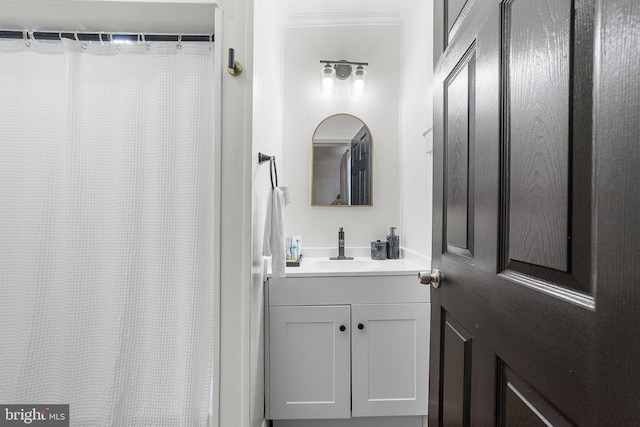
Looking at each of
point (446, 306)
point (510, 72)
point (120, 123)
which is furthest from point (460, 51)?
point (120, 123)

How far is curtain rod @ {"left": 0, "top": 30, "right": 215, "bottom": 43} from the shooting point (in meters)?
1.19

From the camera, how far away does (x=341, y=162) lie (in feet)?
6.66

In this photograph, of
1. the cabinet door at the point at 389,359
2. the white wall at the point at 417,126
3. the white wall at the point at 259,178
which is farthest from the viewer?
the white wall at the point at 417,126

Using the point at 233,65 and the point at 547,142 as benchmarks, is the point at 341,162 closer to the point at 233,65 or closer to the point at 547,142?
the point at 233,65

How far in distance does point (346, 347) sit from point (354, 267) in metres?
0.47

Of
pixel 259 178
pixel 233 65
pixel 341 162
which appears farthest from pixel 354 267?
pixel 233 65

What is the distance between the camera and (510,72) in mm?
549

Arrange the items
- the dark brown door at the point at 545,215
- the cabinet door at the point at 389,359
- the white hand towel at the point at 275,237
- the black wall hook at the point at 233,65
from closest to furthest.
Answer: the dark brown door at the point at 545,215, the black wall hook at the point at 233,65, the white hand towel at the point at 275,237, the cabinet door at the point at 389,359

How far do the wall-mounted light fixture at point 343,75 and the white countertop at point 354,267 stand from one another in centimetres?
Answer: 114

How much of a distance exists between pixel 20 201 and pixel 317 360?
56.7 inches

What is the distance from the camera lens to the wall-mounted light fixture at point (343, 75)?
198 centimetres

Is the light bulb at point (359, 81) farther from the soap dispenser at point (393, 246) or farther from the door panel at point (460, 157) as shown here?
the door panel at point (460, 157)

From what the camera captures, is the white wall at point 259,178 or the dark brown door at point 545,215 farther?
the white wall at point 259,178

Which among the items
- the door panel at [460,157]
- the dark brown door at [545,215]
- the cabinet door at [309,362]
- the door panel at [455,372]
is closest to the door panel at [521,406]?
the dark brown door at [545,215]
